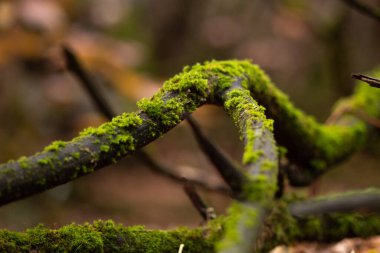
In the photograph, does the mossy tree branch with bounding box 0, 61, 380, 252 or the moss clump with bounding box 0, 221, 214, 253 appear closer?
the mossy tree branch with bounding box 0, 61, 380, 252

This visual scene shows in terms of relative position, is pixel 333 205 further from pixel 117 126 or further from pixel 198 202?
pixel 117 126

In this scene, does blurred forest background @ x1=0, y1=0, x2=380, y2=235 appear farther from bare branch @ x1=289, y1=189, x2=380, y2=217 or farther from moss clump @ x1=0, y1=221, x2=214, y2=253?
moss clump @ x1=0, y1=221, x2=214, y2=253

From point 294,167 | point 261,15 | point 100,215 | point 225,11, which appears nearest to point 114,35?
point 225,11

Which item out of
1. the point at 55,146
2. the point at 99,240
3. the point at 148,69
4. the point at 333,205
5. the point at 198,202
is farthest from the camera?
the point at 148,69

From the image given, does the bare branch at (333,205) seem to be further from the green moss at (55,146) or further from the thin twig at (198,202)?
the green moss at (55,146)

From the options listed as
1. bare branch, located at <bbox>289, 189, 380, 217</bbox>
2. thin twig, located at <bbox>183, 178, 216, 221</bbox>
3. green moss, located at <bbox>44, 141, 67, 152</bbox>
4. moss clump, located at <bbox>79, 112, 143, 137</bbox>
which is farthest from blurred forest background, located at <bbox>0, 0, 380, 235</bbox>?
green moss, located at <bbox>44, 141, 67, 152</bbox>

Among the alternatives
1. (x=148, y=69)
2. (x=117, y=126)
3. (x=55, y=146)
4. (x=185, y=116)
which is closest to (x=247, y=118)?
(x=185, y=116)

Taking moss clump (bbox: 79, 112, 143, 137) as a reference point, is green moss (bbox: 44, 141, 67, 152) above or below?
below

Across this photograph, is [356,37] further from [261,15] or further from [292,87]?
[261,15]
